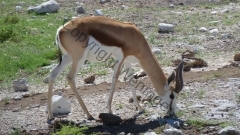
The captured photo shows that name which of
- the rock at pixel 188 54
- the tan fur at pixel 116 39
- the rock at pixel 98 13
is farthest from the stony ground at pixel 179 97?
the rock at pixel 98 13

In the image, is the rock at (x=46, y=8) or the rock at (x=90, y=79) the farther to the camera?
the rock at (x=46, y=8)

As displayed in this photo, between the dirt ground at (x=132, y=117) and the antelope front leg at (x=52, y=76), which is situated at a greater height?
the antelope front leg at (x=52, y=76)

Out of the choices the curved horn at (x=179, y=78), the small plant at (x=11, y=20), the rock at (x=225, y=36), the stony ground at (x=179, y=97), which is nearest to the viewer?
the stony ground at (x=179, y=97)

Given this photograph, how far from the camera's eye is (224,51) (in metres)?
13.0

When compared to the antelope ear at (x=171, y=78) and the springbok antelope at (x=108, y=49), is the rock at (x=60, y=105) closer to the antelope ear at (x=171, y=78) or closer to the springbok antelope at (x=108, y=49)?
the springbok antelope at (x=108, y=49)

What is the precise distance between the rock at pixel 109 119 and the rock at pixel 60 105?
825 millimetres

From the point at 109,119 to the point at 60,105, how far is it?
104 cm

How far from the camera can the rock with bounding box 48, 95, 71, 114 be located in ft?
29.5

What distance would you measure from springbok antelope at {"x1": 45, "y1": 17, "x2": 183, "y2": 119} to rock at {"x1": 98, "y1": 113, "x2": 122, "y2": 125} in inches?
14.9

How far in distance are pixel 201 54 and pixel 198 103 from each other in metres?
3.56

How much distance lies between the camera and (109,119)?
27.5ft

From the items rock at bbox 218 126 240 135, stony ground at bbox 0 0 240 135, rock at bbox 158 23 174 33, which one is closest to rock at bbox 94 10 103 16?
stony ground at bbox 0 0 240 135

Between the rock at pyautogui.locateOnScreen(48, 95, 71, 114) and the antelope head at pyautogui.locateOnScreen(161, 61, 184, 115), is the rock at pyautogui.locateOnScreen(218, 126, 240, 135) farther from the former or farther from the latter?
the rock at pyautogui.locateOnScreen(48, 95, 71, 114)

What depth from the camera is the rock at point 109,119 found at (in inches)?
330
